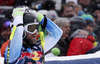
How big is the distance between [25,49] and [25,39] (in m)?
0.12

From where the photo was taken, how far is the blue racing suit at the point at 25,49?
242 centimetres

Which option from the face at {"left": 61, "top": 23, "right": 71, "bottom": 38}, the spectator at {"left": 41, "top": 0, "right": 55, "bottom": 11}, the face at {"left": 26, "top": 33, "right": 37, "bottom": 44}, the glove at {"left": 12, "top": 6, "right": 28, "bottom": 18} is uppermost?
the glove at {"left": 12, "top": 6, "right": 28, "bottom": 18}

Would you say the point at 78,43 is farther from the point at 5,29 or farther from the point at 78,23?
the point at 5,29

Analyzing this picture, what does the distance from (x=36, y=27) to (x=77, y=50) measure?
1.20 metres

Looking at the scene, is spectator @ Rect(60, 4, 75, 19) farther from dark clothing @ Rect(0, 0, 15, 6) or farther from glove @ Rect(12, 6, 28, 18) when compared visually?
glove @ Rect(12, 6, 28, 18)

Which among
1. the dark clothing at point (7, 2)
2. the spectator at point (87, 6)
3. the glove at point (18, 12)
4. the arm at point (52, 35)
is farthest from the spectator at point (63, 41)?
the spectator at point (87, 6)

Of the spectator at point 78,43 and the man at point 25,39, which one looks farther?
the spectator at point 78,43

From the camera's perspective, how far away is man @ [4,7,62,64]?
2422 mm

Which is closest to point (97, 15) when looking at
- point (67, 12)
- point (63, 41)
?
point (67, 12)

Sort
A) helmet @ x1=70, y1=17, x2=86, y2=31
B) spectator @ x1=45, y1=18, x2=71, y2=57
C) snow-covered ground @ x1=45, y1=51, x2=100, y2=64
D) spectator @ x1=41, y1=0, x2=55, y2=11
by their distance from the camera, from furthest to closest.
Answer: spectator @ x1=41, y1=0, x2=55, y2=11 → helmet @ x1=70, y1=17, x2=86, y2=31 → spectator @ x1=45, y1=18, x2=71, y2=57 → snow-covered ground @ x1=45, y1=51, x2=100, y2=64

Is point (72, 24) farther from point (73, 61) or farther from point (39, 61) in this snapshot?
point (39, 61)

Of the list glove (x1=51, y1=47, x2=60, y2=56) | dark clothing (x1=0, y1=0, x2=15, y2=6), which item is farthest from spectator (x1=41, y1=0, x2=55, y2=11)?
glove (x1=51, y1=47, x2=60, y2=56)

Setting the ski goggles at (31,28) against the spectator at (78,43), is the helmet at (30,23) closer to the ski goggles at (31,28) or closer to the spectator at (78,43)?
the ski goggles at (31,28)

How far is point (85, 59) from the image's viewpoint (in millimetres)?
3504
